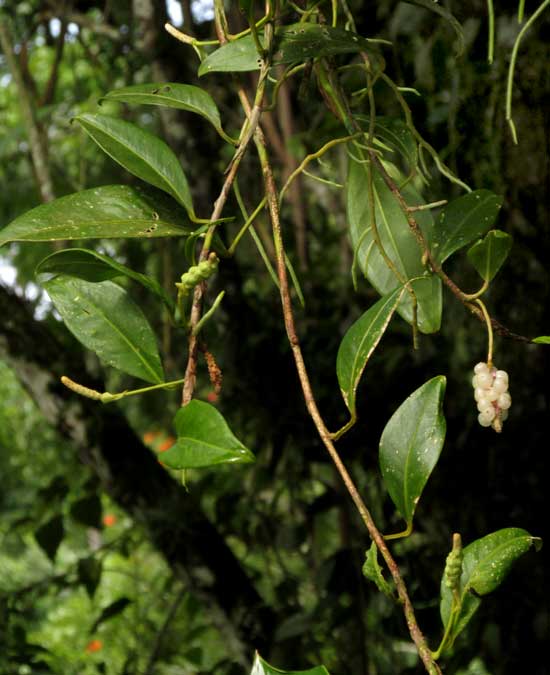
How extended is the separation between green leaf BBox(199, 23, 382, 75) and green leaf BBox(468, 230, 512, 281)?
11 cm

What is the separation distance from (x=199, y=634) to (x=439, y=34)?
81 centimetres

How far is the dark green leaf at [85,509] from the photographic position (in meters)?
1.11

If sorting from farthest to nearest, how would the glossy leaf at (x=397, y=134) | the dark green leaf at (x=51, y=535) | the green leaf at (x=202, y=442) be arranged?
the dark green leaf at (x=51, y=535), the glossy leaf at (x=397, y=134), the green leaf at (x=202, y=442)

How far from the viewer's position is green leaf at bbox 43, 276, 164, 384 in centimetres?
44

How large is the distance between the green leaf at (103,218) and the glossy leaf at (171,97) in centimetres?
5

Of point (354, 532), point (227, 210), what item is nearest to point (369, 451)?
point (354, 532)

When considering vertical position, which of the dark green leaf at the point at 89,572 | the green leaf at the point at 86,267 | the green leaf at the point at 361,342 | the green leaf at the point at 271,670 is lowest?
the dark green leaf at the point at 89,572

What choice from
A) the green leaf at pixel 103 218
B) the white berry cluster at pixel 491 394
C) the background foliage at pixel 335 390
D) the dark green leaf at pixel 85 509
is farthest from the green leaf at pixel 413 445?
the dark green leaf at pixel 85 509

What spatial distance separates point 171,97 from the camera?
478 millimetres

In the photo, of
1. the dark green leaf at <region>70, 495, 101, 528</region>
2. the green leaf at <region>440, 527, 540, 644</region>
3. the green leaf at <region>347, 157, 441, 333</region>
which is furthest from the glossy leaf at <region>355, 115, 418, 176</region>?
the dark green leaf at <region>70, 495, 101, 528</region>

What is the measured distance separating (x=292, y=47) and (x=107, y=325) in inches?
6.0

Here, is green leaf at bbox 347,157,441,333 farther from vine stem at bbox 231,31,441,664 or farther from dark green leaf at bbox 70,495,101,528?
dark green leaf at bbox 70,495,101,528

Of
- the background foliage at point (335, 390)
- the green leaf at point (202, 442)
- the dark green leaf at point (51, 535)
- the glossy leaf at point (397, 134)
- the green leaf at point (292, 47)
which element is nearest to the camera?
the green leaf at point (202, 442)

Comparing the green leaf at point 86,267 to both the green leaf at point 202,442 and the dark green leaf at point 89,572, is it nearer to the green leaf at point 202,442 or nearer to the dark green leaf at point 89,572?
the green leaf at point 202,442
